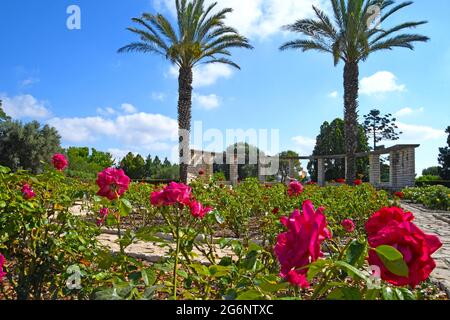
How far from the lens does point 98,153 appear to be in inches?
1663

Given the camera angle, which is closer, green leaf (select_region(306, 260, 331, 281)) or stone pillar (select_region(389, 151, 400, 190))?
green leaf (select_region(306, 260, 331, 281))

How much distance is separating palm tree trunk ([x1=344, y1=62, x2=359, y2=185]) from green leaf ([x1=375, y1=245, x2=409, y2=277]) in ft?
48.2

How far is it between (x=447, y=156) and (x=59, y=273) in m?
30.8

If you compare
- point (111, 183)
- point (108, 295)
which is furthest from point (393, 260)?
point (111, 183)

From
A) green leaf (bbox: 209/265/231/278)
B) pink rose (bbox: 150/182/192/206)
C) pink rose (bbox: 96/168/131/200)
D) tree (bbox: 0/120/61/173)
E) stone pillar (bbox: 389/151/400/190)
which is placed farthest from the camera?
tree (bbox: 0/120/61/173)

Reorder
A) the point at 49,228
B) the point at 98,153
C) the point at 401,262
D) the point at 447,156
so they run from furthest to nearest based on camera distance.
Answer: the point at 98,153 < the point at 447,156 < the point at 49,228 < the point at 401,262

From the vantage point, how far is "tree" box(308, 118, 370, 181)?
28.6 m

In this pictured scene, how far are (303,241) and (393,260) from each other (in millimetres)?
173

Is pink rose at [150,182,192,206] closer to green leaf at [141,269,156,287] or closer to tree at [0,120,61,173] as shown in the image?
green leaf at [141,269,156,287]

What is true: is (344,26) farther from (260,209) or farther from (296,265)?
(296,265)

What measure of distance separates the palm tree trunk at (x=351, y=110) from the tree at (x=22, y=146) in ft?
50.9

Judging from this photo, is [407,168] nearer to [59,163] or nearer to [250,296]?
[59,163]

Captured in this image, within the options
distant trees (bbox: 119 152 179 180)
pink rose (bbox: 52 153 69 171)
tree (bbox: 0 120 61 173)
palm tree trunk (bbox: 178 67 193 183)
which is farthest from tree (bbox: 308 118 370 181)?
pink rose (bbox: 52 153 69 171)
